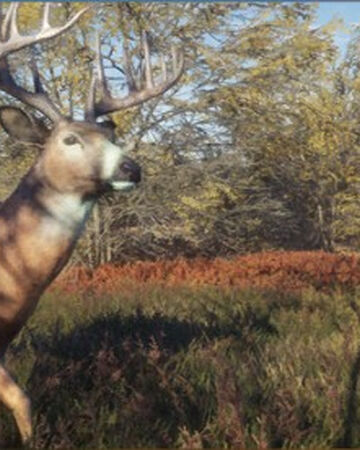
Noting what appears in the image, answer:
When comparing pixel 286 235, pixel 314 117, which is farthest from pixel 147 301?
pixel 286 235

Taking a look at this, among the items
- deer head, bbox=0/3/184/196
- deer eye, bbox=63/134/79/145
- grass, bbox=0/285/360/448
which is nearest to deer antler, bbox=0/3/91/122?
deer head, bbox=0/3/184/196

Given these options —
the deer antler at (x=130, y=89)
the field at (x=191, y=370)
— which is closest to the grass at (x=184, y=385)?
the field at (x=191, y=370)

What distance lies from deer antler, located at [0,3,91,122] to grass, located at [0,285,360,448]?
150 centimetres

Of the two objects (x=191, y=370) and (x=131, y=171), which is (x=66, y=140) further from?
(x=191, y=370)

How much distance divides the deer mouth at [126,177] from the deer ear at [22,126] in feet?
1.96

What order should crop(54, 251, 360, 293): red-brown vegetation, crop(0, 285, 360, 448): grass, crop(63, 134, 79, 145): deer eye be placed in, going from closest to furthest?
crop(0, 285, 360, 448): grass
crop(63, 134, 79, 145): deer eye
crop(54, 251, 360, 293): red-brown vegetation

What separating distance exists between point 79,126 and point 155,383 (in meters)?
1.68

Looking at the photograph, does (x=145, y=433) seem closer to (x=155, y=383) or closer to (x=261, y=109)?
(x=155, y=383)

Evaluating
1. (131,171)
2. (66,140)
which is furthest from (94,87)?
(131,171)

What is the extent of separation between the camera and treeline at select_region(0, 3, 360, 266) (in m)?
12.9

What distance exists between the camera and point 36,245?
14.3ft

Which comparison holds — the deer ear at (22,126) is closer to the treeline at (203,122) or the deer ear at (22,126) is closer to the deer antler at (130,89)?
the deer antler at (130,89)

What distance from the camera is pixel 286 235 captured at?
17.8 meters

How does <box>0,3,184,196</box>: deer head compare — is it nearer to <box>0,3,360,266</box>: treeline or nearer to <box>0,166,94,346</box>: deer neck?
<box>0,166,94,346</box>: deer neck
